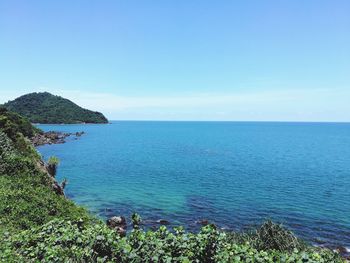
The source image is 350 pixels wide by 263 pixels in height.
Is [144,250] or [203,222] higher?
[144,250]

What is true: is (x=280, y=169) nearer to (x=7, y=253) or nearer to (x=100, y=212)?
(x=100, y=212)

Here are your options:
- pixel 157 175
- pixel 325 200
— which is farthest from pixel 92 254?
pixel 157 175

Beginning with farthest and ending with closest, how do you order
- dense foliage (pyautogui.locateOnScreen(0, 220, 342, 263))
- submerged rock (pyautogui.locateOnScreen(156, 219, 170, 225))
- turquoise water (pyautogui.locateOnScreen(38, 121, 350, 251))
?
turquoise water (pyautogui.locateOnScreen(38, 121, 350, 251))
submerged rock (pyautogui.locateOnScreen(156, 219, 170, 225))
dense foliage (pyautogui.locateOnScreen(0, 220, 342, 263))

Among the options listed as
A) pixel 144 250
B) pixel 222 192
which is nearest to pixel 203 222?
pixel 222 192

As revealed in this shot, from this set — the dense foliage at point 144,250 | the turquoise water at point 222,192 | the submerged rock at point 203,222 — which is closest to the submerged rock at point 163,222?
the turquoise water at point 222,192

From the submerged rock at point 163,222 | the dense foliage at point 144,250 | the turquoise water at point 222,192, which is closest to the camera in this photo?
the dense foliage at point 144,250

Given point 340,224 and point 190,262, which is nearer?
point 190,262

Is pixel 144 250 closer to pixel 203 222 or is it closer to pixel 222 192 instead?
pixel 203 222

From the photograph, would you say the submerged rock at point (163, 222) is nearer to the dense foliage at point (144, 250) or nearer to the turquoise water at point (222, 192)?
the turquoise water at point (222, 192)

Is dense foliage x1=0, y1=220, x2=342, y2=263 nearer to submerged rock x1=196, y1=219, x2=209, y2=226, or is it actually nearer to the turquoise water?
the turquoise water

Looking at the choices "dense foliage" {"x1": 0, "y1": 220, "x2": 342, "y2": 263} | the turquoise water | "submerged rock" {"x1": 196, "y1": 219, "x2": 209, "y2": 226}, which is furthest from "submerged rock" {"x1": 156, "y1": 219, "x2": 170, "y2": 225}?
"dense foliage" {"x1": 0, "y1": 220, "x2": 342, "y2": 263}

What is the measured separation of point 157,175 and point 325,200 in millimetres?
32190

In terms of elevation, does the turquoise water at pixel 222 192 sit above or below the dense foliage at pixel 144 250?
below

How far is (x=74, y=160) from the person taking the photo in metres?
81.3
